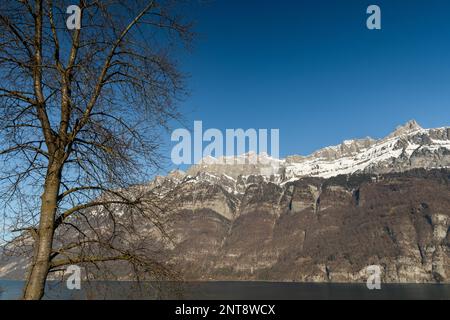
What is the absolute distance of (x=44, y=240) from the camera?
6434 mm

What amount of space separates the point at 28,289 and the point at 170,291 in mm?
2084

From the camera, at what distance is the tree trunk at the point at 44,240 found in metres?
6.21

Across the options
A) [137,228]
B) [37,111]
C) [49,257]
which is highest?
[37,111]

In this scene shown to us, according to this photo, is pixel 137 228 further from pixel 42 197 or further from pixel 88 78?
pixel 88 78

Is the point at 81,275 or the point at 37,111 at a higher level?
the point at 37,111

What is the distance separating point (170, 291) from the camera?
7.26 m

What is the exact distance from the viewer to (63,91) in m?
6.56

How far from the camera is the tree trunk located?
20.4 ft
